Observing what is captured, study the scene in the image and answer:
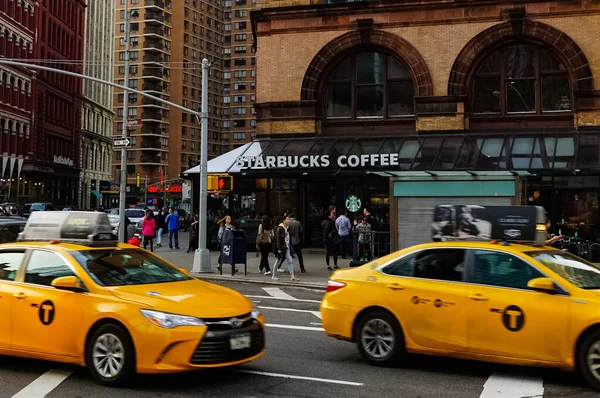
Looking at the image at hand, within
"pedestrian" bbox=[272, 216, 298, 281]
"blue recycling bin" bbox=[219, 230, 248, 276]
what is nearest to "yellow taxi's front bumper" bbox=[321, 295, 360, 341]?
"pedestrian" bbox=[272, 216, 298, 281]

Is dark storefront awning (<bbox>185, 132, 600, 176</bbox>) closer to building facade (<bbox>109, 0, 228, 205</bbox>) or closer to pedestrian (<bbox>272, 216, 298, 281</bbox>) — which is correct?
pedestrian (<bbox>272, 216, 298, 281</bbox>)

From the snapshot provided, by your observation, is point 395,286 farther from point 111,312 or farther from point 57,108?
point 57,108

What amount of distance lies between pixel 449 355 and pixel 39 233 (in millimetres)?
5463

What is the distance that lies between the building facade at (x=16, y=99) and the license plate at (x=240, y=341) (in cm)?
5358

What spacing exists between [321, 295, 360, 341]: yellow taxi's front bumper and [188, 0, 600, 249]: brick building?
15642mm

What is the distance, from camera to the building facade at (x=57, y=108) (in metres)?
64.2

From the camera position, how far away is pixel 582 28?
79.8 feet

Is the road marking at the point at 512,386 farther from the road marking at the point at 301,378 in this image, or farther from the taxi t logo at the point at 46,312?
the taxi t logo at the point at 46,312

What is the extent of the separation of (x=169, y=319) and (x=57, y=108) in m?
71.6

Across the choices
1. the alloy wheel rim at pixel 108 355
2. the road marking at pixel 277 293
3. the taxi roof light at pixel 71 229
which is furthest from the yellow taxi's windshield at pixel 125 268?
the road marking at pixel 277 293

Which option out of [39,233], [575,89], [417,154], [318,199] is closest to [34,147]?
[318,199]

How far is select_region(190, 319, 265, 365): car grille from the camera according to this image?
612 centimetres

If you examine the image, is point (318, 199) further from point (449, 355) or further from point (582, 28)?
point (449, 355)

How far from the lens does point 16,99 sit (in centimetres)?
6041
